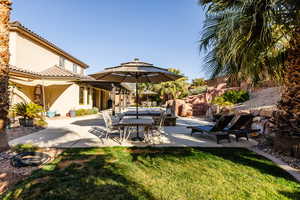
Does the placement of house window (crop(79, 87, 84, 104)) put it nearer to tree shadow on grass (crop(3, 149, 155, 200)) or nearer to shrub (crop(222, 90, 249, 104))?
tree shadow on grass (crop(3, 149, 155, 200))

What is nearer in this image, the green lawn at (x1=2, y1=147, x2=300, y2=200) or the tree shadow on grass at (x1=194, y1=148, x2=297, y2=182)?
the green lawn at (x1=2, y1=147, x2=300, y2=200)

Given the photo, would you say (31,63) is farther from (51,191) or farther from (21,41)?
(51,191)

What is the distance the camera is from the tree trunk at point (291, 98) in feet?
14.4

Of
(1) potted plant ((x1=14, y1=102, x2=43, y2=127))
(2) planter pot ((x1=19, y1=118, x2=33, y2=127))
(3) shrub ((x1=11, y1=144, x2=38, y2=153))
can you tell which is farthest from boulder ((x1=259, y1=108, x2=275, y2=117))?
(2) planter pot ((x1=19, y1=118, x2=33, y2=127))

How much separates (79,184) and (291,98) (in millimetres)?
6351

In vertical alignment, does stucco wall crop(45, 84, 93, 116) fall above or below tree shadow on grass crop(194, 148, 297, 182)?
above

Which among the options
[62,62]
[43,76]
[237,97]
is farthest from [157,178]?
[62,62]

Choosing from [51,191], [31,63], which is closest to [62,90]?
[31,63]

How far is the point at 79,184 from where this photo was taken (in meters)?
2.99

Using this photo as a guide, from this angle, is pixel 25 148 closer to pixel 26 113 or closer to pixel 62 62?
pixel 26 113

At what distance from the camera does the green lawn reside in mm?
2723

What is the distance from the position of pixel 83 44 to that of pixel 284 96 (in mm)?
23459

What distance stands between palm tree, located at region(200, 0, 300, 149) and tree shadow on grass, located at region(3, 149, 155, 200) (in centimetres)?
406

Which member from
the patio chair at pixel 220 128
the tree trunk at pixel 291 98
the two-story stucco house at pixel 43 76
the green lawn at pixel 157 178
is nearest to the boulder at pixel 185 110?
the patio chair at pixel 220 128
